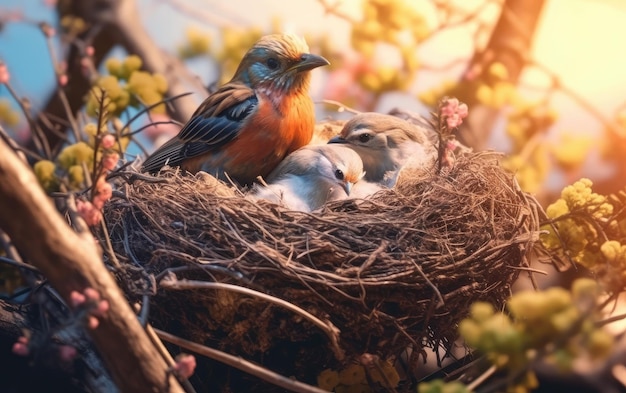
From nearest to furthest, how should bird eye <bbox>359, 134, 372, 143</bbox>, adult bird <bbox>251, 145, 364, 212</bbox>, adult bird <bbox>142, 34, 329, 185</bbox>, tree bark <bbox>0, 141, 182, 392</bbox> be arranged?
tree bark <bbox>0, 141, 182, 392</bbox> → adult bird <bbox>251, 145, 364, 212</bbox> → adult bird <bbox>142, 34, 329, 185</bbox> → bird eye <bbox>359, 134, 372, 143</bbox>

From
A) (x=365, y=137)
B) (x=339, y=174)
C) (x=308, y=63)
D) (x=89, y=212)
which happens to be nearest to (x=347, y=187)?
(x=339, y=174)

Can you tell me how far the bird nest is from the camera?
1.70m

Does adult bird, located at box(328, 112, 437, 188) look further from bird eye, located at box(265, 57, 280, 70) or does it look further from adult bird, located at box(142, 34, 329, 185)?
bird eye, located at box(265, 57, 280, 70)

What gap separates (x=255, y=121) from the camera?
2.25 meters

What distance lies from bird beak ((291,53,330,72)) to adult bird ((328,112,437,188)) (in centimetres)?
21

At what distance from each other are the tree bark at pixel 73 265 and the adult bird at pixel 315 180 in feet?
2.56

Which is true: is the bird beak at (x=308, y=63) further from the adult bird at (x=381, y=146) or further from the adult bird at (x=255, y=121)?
the adult bird at (x=381, y=146)

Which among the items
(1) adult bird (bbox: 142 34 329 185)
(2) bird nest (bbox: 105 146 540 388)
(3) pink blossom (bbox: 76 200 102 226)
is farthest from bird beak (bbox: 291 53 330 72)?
(3) pink blossom (bbox: 76 200 102 226)

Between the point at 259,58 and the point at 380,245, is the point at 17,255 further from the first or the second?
the point at 380,245

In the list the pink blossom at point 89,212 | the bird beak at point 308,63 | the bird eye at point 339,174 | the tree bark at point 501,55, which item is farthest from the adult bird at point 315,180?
the tree bark at point 501,55

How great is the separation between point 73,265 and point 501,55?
86.7 inches

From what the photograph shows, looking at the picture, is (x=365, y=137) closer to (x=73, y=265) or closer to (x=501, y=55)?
(x=501, y=55)

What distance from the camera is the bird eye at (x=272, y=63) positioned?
2350mm

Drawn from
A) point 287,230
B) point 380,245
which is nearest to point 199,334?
point 287,230
